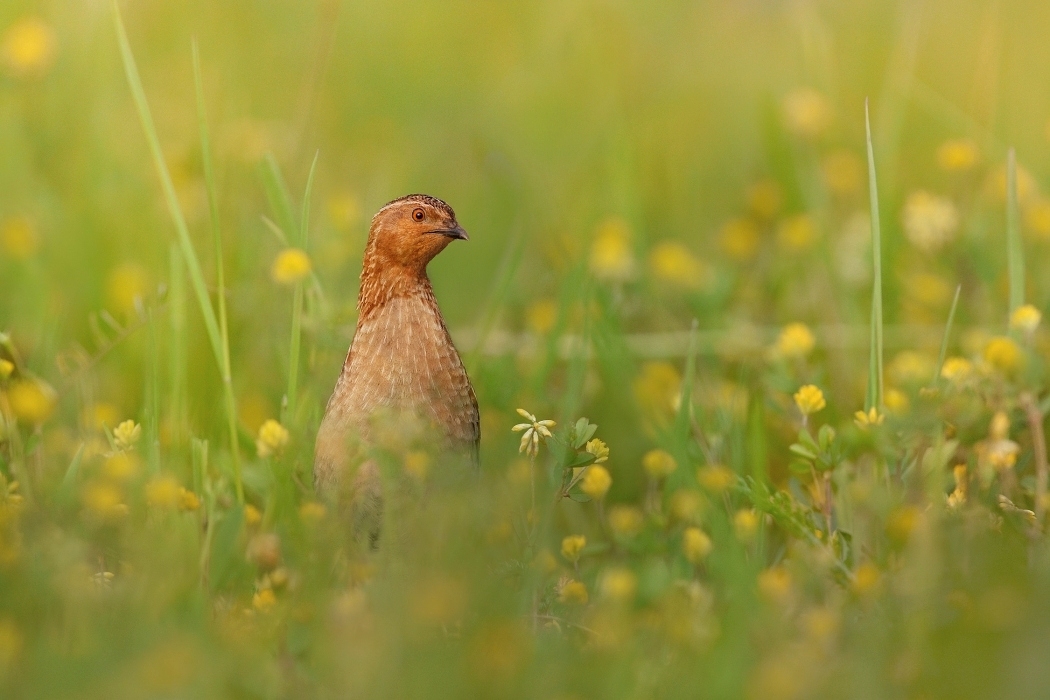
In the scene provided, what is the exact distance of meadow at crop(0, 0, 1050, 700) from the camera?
9.09 ft

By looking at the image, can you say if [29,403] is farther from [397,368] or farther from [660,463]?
[660,463]

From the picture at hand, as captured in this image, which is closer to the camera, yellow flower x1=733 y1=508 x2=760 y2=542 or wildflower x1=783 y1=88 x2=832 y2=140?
yellow flower x1=733 y1=508 x2=760 y2=542

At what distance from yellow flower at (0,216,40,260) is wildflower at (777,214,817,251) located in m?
3.21

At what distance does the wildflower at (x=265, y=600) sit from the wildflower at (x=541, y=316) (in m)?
2.31

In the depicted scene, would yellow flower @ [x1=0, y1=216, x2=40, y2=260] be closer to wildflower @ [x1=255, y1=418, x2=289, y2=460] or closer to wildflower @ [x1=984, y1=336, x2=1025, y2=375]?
wildflower @ [x1=255, y1=418, x2=289, y2=460]

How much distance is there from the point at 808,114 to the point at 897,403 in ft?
9.73

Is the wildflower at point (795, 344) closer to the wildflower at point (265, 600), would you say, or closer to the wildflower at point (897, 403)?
the wildflower at point (897, 403)

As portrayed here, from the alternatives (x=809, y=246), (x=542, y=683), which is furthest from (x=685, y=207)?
(x=542, y=683)

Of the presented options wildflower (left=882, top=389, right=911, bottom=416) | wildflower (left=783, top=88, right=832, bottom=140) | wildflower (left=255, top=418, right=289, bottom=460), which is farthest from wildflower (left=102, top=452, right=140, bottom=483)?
wildflower (left=783, top=88, right=832, bottom=140)

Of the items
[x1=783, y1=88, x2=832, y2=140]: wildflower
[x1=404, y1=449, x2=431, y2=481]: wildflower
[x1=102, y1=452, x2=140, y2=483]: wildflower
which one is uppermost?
[x1=783, y1=88, x2=832, y2=140]: wildflower

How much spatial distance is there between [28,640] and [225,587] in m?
0.61

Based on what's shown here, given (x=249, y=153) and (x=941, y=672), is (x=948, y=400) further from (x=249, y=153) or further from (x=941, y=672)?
(x=249, y=153)

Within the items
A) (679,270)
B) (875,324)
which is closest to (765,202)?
(679,270)

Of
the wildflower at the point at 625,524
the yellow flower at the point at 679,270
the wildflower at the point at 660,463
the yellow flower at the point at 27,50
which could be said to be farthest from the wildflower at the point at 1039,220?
the yellow flower at the point at 27,50
